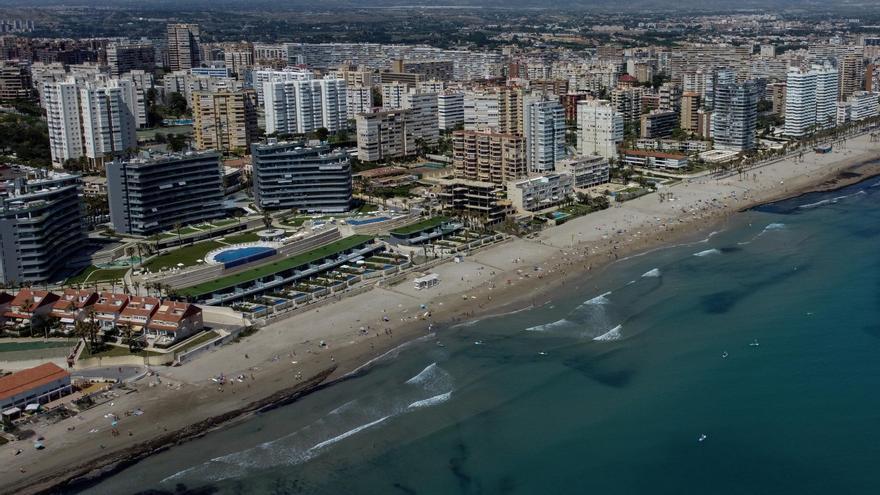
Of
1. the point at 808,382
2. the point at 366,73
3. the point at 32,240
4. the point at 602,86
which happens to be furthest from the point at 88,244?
the point at 602,86

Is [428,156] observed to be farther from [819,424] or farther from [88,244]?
[819,424]

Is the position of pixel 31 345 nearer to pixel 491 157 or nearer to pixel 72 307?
pixel 72 307

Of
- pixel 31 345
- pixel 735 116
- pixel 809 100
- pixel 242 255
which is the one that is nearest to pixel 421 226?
pixel 242 255

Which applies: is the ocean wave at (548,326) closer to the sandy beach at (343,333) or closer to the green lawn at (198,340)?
the sandy beach at (343,333)

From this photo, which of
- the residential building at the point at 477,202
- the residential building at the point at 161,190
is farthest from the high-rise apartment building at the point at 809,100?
the residential building at the point at 161,190

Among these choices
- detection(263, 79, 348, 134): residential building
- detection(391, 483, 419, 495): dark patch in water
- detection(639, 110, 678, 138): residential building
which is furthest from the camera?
detection(263, 79, 348, 134): residential building

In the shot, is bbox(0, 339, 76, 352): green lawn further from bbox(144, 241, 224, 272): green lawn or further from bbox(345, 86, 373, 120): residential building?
bbox(345, 86, 373, 120): residential building

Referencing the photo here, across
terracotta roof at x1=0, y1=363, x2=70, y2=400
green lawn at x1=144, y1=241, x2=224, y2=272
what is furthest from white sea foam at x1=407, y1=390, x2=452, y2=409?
green lawn at x1=144, y1=241, x2=224, y2=272
